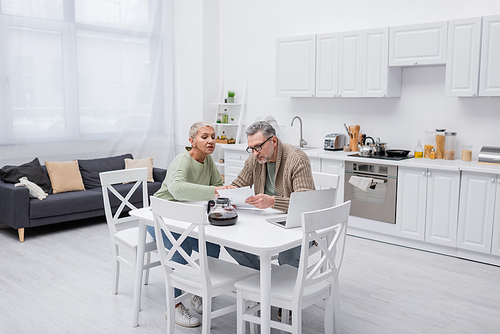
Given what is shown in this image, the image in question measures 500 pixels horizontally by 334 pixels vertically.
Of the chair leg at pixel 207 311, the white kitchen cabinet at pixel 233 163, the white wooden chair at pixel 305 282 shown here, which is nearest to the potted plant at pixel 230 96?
the white kitchen cabinet at pixel 233 163

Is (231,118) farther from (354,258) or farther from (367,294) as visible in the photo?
(367,294)

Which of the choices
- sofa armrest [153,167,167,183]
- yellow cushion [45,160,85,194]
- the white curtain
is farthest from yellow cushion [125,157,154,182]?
yellow cushion [45,160,85,194]

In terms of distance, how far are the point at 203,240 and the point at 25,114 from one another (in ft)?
13.1

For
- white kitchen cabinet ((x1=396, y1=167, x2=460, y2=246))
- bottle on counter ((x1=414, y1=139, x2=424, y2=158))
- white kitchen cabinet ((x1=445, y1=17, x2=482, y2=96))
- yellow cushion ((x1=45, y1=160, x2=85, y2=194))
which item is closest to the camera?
white kitchen cabinet ((x1=445, y1=17, x2=482, y2=96))

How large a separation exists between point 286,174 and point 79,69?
13.1 feet

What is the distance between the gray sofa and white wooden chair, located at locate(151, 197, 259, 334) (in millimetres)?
2678

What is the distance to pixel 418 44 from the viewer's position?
14.5 feet

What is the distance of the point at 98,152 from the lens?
6.15 meters

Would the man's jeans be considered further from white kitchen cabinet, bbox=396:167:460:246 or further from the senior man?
white kitchen cabinet, bbox=396:167:460:246

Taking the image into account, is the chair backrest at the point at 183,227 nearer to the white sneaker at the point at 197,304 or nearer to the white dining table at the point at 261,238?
the white dining table at the point at 261,238

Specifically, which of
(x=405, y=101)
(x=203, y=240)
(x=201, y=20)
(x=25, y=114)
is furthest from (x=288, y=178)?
(x=201, y=20)

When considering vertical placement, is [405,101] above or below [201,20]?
below

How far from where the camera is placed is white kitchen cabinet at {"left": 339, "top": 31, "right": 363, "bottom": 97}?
4855mm

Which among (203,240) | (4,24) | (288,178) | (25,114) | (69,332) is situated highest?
(4,24)
